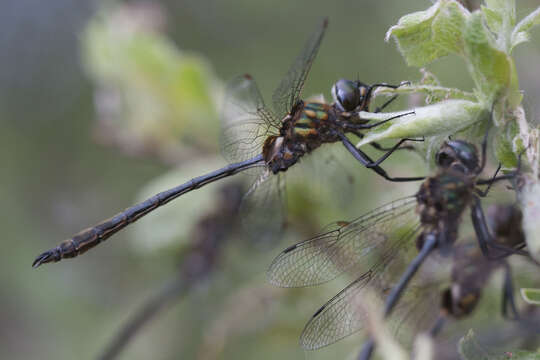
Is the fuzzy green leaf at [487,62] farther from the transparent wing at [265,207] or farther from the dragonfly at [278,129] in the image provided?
the transparent wing at [265,207]

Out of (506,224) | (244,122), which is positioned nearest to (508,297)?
(506,224)

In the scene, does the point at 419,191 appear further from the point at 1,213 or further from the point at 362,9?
the point at 1,213

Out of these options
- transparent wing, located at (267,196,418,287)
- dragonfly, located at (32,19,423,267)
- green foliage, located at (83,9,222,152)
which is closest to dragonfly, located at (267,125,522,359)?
transparent wing, located at (267,196,418,287)

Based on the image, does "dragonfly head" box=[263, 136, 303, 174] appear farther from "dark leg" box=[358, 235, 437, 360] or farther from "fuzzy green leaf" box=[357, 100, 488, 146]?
"fuzzy green leaf" box=[357, 100, 488, 146]

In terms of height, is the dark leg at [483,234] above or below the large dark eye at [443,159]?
below

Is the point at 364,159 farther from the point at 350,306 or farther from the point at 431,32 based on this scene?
the point at 431,32

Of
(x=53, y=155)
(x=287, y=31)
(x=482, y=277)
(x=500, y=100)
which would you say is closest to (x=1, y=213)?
(x=53, y=155)

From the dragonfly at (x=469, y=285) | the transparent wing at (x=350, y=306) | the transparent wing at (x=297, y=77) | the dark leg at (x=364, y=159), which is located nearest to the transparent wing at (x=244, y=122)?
the transparent wing at (x=297, y=77)
